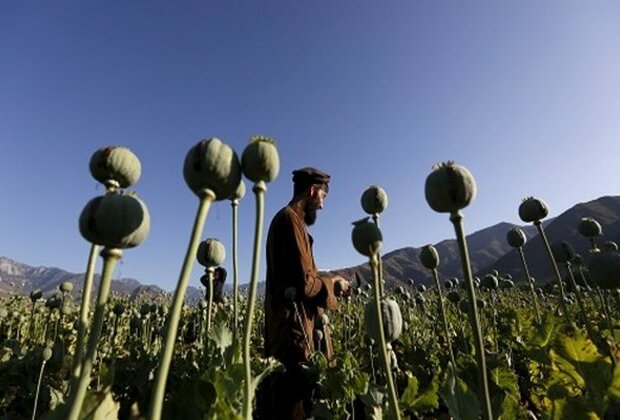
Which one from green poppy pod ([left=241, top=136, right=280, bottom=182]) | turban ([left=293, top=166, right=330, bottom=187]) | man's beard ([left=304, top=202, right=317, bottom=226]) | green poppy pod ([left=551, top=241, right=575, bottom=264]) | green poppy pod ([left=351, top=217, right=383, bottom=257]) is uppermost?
turban ([left=293, top=166, right=330, bottom=187])

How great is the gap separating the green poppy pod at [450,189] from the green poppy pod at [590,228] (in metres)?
2.40

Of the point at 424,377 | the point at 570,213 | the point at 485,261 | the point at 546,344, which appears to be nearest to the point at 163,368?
the point at 546,344

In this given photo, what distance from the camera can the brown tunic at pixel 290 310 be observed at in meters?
4.13

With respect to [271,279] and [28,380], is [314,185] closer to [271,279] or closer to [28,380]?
[271,279]

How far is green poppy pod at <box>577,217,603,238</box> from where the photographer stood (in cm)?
328

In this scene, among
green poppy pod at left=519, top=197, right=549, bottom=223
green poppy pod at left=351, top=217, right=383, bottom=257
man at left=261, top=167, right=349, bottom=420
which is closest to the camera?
green poppy pod at left=351, top=217, right=383, bottom=257

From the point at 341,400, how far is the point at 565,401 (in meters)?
1.95

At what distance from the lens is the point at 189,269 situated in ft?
3.18

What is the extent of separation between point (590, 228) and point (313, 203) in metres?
2.64

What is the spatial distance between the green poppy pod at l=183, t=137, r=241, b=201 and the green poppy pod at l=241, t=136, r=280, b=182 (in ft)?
0.29


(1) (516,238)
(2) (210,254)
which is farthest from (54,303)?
(1) (516,238)

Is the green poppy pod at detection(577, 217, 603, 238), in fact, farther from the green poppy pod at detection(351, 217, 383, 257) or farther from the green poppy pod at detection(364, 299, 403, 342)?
the green poppy pod at detection(351, 217, 383, 257)

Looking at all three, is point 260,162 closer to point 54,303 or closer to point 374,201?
point 374,201

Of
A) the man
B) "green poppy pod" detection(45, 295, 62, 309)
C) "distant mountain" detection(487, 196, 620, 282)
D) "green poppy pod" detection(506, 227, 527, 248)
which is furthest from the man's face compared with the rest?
"distant mountain" detection(487, 196, 620, 282)
